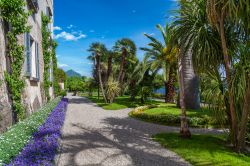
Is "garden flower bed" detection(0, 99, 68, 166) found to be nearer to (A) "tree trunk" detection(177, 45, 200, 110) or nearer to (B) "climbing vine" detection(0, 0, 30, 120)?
(B) "climbing vine" detection(0, 0, 30, 120)

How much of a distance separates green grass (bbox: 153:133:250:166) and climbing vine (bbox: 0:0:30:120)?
5.20 m

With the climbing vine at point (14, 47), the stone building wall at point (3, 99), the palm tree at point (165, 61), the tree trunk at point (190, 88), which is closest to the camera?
the stone building wall at point (3, 99)

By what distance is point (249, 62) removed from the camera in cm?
636

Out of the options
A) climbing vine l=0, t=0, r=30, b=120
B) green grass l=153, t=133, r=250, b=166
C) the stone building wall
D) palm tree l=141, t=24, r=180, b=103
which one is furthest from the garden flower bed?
palm tree l=141, t=24, r=180, b=103

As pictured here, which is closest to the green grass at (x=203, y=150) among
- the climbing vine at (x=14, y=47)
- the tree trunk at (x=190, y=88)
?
the climbing vine at (x=14, y=47)

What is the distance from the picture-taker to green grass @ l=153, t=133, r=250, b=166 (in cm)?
609

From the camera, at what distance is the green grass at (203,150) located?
6.09 metres

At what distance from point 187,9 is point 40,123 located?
262 inches

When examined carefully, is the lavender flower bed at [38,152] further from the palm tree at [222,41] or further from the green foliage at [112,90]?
the green foliage at [112,90]

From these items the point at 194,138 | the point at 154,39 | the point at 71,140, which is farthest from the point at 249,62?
the point at 154,39

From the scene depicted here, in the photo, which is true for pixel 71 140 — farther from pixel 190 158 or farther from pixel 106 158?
pixel 190 158

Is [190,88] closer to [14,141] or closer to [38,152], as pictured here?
[38,152]

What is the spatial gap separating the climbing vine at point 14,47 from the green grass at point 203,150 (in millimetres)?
5202

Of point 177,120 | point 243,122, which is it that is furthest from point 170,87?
point 243,122
